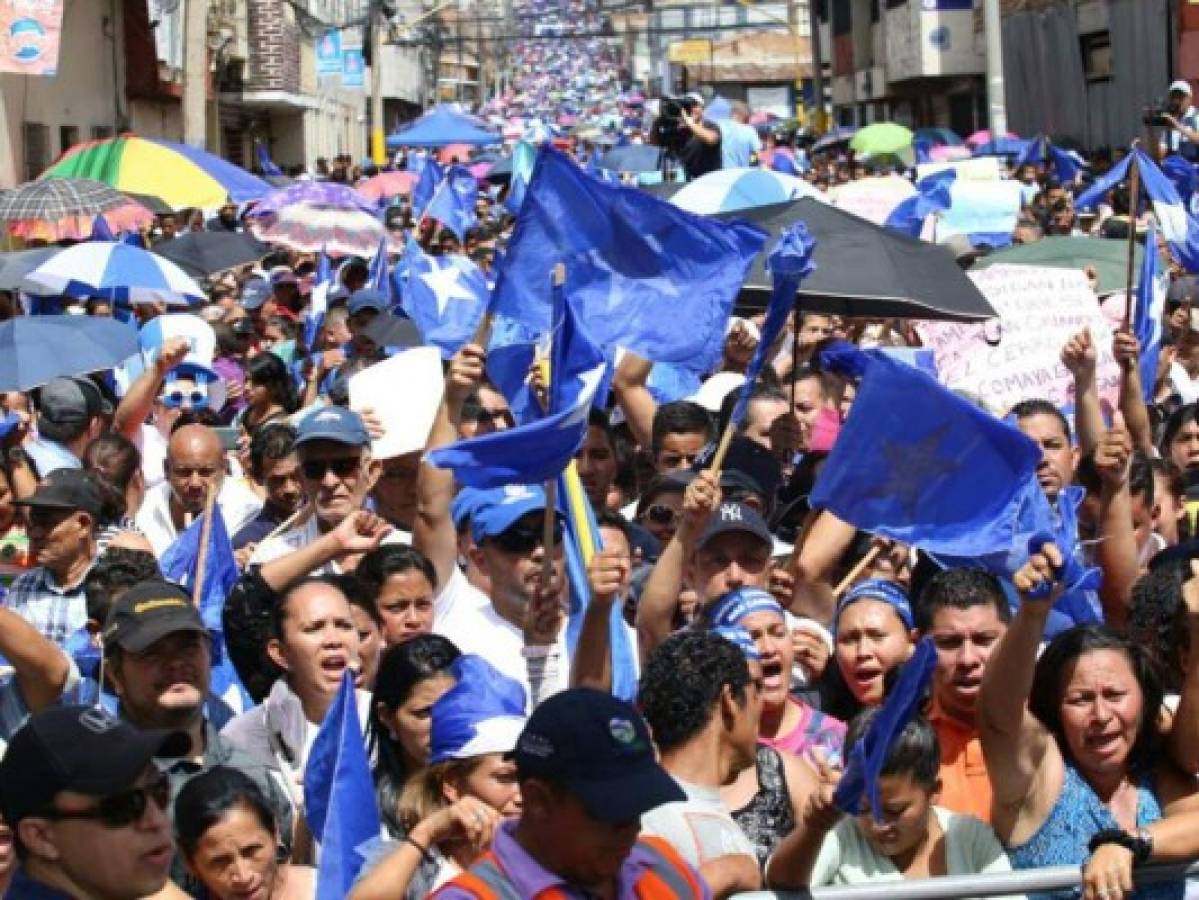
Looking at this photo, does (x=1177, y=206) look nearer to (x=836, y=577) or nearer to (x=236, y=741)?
(x=836, y=577)

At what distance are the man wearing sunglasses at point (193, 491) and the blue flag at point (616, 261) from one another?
7.33 feet

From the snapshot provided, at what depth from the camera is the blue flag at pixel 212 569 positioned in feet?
22.9

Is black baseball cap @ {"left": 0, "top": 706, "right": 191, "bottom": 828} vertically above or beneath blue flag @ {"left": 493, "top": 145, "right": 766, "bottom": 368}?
beneath

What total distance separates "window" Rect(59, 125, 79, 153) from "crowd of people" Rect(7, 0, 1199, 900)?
2423 cm

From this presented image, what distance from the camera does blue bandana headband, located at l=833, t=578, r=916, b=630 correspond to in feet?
20.1

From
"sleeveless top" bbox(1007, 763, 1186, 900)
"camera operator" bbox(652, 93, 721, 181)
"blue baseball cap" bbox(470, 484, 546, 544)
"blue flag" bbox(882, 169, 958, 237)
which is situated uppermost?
"camera operator" bbox(652, 93, 721, 181)

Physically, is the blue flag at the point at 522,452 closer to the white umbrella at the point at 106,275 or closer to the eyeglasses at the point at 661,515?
the eyeglasses at the point at 661,515

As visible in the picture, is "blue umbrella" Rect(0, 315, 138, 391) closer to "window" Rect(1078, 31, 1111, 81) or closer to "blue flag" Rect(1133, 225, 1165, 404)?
"blue flag" Rect(1133, 225, 1165, 404)

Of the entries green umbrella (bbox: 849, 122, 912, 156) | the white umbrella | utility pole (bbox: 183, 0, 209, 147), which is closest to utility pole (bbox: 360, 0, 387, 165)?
green umbrella (bbox: 849, 122, 912, 156)

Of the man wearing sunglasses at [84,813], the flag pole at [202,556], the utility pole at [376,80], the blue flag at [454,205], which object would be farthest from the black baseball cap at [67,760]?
the utility pole at [376,80]

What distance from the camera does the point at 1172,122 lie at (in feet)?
43.8

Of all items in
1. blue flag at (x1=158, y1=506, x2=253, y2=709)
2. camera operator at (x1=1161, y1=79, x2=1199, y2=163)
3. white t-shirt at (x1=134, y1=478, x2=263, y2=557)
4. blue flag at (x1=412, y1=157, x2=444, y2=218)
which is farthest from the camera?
blue flag at (x1=412, y1=157, x2=444, y2=218)

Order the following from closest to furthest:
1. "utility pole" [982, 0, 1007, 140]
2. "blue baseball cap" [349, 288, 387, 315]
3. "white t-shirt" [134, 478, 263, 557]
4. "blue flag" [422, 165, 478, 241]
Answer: "white t-shirt" [134, 478, 263, 557]
"blue baseball cap" [349, 288, 387, 315]
"blue flag" [422, 165, 478, 241]
"utility pole" [982, 0, 1007, 140]

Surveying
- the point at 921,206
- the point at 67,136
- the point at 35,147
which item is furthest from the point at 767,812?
the point at 67,136
